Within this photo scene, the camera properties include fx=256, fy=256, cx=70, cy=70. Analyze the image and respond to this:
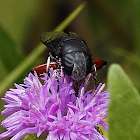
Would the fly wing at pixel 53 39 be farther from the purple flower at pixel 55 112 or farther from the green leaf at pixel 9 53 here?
the green leaf at pixel 9 53

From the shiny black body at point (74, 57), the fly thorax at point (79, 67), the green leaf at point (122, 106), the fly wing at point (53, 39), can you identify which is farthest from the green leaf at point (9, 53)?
the green leaf at point (122, 106)

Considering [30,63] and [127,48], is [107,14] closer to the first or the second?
[127,48]

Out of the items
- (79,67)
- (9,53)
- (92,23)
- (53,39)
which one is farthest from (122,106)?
(92,23)

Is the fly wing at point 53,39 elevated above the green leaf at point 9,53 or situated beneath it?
situated beneath

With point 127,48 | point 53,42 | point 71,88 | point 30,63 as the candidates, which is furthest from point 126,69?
point 71,88

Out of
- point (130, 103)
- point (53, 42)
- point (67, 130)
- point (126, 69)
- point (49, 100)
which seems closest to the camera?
point (130, 103)

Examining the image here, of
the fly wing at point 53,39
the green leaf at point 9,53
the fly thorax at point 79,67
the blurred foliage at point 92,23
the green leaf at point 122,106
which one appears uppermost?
the blurred foliage at point 92,23
